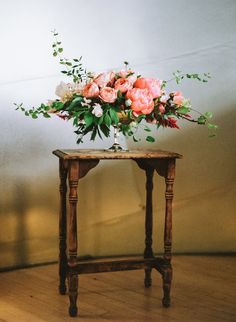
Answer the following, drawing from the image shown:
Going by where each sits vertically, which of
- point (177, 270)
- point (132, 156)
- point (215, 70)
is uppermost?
point (215, 70)

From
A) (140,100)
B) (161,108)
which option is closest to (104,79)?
(140,100)

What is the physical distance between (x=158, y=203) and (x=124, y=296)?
3.08 feet

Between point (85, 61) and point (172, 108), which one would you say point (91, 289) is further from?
point (85, 61)

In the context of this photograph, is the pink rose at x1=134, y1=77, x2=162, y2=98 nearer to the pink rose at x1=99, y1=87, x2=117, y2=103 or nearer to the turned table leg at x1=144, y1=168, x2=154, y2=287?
the pink rose at x1=99, y1=87, x2=117, y2=103

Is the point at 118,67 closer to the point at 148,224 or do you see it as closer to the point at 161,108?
the point at 161,108

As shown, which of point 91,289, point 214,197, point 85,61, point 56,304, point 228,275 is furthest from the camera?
point 214,197

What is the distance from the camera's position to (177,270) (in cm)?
306

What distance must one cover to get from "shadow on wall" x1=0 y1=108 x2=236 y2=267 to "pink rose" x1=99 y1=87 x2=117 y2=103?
3.27ft

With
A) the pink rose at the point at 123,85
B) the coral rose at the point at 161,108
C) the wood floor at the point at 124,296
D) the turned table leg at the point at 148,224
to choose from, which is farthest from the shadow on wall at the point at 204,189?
the pink rose at the point at 123,85

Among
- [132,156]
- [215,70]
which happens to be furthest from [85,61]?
[132,156]

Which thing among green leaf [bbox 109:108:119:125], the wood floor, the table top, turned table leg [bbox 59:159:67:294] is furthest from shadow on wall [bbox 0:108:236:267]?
green leaf [bbox 109:108:119:125]

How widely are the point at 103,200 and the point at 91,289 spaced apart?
2.45ft

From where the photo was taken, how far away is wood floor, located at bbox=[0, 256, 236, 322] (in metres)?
2.34

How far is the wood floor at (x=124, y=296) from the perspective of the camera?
2.34 meters
